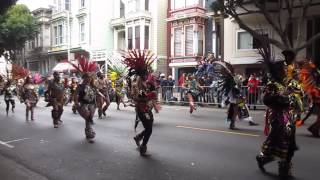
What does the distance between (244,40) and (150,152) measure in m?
20.4

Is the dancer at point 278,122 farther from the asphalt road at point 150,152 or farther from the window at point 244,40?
the window at point 244,40

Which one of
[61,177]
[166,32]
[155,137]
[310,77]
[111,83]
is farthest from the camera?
[166,32]

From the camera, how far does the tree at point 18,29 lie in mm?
47731

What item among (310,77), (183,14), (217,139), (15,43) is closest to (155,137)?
(217,139)

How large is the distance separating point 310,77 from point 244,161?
3525 millimetres

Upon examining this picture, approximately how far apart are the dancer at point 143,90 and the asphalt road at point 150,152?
505mm

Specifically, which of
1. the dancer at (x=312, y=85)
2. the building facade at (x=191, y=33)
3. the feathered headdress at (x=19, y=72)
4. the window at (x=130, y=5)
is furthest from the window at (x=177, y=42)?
the dancer at (x=312, y=85)

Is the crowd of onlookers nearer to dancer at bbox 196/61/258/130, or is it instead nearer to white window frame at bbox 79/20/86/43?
dancer at bbox 196/61/258/130

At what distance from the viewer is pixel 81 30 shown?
4584cm

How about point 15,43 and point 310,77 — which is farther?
point 15,43

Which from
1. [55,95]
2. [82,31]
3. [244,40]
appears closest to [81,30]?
[82,31]

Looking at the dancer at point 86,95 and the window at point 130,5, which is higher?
the window at point 130,5

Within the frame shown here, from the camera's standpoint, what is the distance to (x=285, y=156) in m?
6.76

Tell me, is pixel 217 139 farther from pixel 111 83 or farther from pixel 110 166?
pixel 111 83
